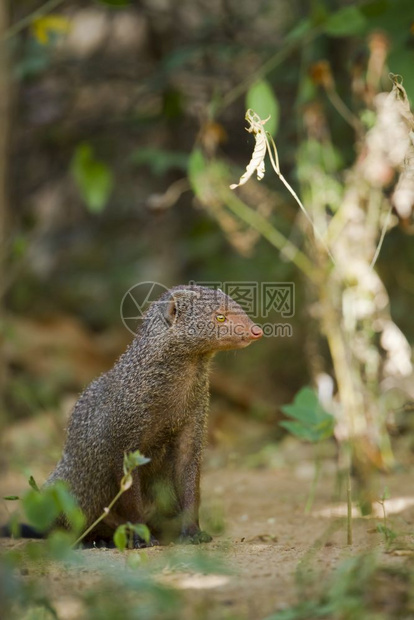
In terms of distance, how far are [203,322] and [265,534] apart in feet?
3.17

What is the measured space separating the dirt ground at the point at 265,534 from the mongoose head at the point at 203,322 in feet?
2.60

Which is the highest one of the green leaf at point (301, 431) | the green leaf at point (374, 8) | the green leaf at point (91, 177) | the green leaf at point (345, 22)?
the green leaf at point (374, 8)

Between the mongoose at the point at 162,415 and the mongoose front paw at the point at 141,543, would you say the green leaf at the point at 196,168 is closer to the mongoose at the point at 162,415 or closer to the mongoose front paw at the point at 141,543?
the mongoose at the point at 162,415

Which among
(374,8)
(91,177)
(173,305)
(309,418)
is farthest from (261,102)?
(91,177)

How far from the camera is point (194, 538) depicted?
334cm

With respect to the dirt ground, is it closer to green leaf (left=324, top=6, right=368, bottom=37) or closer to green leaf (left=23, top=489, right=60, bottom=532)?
green leaf (left=23, top=489, right=60, bottom=532)

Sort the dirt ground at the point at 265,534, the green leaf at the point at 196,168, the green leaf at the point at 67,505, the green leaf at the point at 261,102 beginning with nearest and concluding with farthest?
the green leaf at the point at 67,505
the dirt ground at the point at 265,534
the green leaf at the point at 261,102
the green leaf at the point at 196,168

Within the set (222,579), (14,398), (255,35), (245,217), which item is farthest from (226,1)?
(222,579)

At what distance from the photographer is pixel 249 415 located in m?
6.89

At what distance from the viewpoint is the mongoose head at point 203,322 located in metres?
3.38

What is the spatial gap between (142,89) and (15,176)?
1661mm

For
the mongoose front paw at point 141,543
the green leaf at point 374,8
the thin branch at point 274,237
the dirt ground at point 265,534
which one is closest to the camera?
the dirt ground at point 265,534

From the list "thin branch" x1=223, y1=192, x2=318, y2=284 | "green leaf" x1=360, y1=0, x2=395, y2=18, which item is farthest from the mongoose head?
"green leaf" x1=360, y1=0, x2=395, y2=18

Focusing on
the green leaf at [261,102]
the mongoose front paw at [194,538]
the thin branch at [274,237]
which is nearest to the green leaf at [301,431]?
the mongoose front paw at [194,538]
